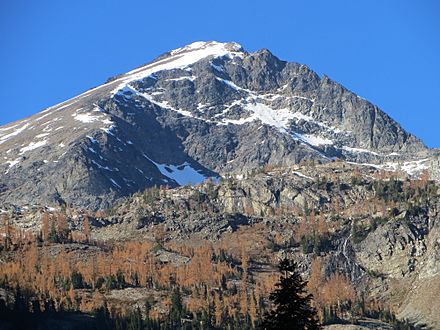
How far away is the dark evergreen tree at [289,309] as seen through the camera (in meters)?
57.2

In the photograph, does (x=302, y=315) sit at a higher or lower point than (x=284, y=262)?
lower

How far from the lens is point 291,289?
2301 inches

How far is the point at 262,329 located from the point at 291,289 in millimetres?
3847

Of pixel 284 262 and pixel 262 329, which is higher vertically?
pixel 284 262

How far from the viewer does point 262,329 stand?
185ft

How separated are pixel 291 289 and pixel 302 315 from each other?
198cm

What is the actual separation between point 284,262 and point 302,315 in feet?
12.9

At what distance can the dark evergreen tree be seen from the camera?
2250 inches

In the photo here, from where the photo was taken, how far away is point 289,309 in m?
58.3

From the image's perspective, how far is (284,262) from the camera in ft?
194

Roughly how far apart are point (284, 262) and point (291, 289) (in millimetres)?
1970
